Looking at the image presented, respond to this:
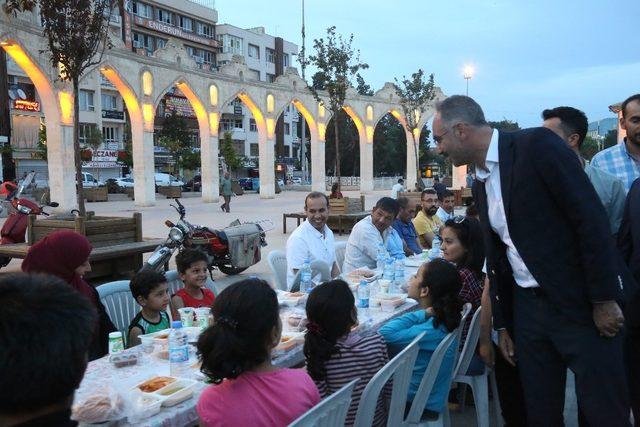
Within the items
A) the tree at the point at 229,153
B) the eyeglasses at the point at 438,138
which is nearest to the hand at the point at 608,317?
the eyeglasses at the point at 438,138

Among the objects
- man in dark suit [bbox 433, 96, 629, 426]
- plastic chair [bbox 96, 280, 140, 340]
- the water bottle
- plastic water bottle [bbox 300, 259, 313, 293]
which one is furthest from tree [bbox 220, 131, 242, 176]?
man in dark suit [bbox 433, 96, 629, 426]

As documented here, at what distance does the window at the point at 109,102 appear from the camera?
4834 cm

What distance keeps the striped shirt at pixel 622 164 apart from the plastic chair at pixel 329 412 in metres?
2.62

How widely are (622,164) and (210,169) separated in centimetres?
2411

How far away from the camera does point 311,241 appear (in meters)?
5.33

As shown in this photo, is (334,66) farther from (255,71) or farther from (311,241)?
(255,71)

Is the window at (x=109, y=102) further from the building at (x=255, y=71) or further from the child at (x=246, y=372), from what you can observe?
the child at (x=246, y=372)

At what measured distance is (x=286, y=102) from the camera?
100ft

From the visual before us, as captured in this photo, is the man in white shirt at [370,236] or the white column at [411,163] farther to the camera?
the white column at [411,163]

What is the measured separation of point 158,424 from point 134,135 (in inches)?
879

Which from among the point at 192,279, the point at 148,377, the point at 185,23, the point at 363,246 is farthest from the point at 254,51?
the point at 148,377

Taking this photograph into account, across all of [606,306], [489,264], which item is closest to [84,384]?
[489,264]

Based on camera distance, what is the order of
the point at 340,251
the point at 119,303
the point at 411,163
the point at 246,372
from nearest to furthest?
1. the point at 246,372
2. the point at 119,303
3. the point at 340,251
4. the point at 411,163

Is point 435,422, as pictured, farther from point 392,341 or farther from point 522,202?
point 522,202
